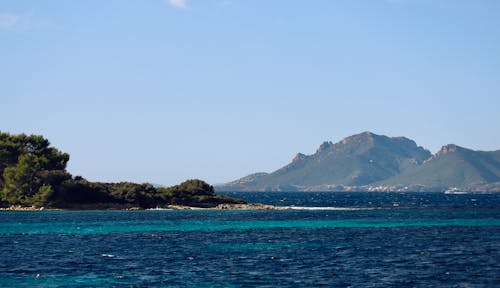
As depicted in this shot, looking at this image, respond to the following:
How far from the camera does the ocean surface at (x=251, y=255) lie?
2276 inches

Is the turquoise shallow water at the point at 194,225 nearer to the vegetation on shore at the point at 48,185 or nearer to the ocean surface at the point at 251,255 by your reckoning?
the ocean surface at the point at 251,255

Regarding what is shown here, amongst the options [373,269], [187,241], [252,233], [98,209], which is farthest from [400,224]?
[98,209]

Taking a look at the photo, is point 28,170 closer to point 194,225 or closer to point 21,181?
point 21,181

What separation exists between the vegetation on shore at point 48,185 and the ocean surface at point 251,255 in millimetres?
58423

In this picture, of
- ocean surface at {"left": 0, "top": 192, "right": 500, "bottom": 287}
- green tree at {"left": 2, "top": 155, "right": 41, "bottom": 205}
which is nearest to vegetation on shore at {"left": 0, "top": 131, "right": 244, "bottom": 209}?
green tree at {"left": 2, "top": 155, "right": 41, "bottom": 205}

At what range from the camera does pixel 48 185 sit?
18075cm

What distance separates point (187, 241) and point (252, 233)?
15425 mm

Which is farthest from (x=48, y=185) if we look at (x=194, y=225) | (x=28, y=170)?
(x=194, y=225)

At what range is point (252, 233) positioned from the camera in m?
106

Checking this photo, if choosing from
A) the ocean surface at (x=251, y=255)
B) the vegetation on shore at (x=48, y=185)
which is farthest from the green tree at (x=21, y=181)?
the ocean surface at (x=251, y=255)

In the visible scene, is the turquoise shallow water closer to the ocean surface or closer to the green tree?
the ocean surface

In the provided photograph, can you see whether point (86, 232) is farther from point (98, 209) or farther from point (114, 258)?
point (98, 209)

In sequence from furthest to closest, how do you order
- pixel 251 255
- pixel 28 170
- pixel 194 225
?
pixel 28 170 → pixel 194 225 → pixel 251 255

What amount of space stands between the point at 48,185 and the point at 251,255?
11665cm
